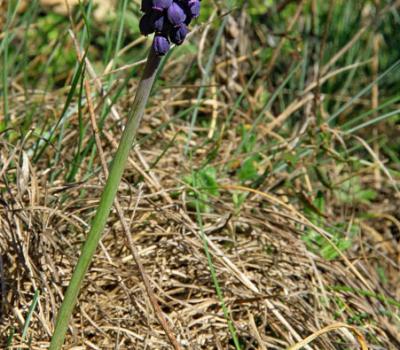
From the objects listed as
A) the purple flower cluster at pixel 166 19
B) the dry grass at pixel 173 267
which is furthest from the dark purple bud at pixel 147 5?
the dry grass at pixel 173 267

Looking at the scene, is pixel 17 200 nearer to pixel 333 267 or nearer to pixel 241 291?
pixel 241 291

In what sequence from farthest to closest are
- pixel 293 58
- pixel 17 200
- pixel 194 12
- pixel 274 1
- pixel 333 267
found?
pixel 274 1
pixel 293 58
pixel 333 267
pixel 17 200
pixel 194 12

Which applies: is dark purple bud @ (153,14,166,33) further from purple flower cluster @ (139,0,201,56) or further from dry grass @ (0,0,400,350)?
dry grass @ (0,0,400,350)

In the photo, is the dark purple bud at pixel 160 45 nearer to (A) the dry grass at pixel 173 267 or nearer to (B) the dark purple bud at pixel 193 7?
(B) the dark purple bud at pixel 193 7

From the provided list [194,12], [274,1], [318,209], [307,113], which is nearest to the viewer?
[194,12]

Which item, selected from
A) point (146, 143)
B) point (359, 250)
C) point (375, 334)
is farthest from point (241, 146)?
point (375, 334)

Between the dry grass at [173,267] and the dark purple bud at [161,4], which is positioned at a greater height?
the dark purple bud at [161,4]
